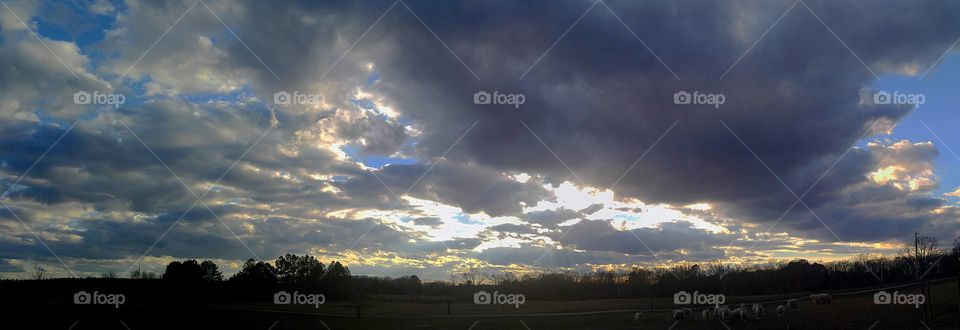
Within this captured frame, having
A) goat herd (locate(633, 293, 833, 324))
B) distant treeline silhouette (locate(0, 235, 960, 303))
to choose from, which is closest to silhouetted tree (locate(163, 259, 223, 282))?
distant treeline silhouette (locate(0, 235, 960, 303))

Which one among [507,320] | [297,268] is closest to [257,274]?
[297,268]

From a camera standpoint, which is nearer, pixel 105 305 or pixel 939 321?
pixel 939 321

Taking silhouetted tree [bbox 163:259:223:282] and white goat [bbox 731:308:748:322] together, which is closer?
white goat [bbox 731:308:748:322]

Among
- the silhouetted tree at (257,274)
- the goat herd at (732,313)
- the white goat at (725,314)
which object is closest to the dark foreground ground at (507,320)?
the goat herd at (732,313)

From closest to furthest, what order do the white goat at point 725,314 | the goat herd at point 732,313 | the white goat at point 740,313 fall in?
1. the white goat at point 740,313
2. the goat herd at point 732,313
3. the white goat at point 725,314

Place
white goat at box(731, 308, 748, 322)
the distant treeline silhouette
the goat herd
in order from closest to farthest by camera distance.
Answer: white goat at box(731, 308, 748, 322) → the goat herd → the distant treeline silhouette

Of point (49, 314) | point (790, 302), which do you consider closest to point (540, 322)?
point (790, 302)

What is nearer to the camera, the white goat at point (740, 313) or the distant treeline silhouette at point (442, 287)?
the white goat at point (740, 313)

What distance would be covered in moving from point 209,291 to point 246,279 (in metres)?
15.6

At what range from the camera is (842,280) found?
A: 116 m

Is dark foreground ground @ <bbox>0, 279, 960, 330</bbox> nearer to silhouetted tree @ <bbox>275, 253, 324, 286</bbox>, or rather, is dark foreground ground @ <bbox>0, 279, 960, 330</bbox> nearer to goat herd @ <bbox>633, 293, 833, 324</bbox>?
goat herd @ <bbox>633, 293, 833, 324</bbox>

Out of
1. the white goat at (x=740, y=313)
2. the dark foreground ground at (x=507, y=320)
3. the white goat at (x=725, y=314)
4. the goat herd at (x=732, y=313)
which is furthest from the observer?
the white goat at (x=725, y=314)

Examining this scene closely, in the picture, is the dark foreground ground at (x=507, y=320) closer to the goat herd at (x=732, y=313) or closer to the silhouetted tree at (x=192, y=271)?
the goat herd at (x=732, y=313)

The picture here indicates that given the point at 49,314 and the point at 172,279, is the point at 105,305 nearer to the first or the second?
the point at 49,314
